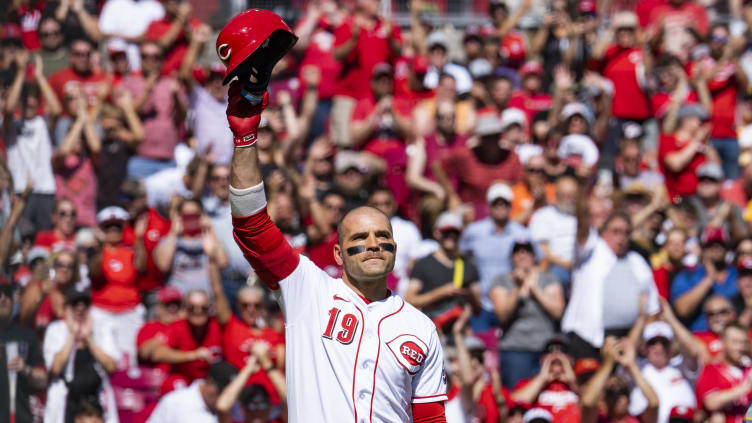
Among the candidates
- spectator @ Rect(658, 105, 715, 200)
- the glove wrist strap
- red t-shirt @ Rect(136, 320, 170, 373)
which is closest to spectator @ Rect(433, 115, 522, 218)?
spectator @ Rect(658, 105, 715, 200)

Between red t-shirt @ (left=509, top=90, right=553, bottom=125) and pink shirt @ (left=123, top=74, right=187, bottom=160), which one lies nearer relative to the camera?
pink shirt @ (left=123, top=74, right=187, bottom=160)

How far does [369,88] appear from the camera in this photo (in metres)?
12.5

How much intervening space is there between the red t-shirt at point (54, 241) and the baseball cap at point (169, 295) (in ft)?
3.26

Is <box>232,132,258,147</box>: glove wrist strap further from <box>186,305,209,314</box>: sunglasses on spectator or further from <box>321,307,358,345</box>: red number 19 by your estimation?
<box>186,305,209,314</box>: sunglasses on spectator

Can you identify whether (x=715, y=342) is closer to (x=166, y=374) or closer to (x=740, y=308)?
(x=740, y=308)

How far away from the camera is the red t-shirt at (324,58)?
1264 centimetres

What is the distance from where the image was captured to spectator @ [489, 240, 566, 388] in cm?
967

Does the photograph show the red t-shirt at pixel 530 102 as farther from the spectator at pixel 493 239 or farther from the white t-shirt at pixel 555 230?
the spectator at pixel 493 239

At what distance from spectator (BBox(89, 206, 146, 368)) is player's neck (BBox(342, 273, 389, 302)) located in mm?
4718

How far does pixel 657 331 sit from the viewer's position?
945cm

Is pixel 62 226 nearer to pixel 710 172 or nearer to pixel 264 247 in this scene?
pixel 264 247

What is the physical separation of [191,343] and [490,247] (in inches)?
106

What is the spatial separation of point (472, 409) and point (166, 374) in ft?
7.71

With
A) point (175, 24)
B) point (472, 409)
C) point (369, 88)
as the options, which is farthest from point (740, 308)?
point (175, 24)
